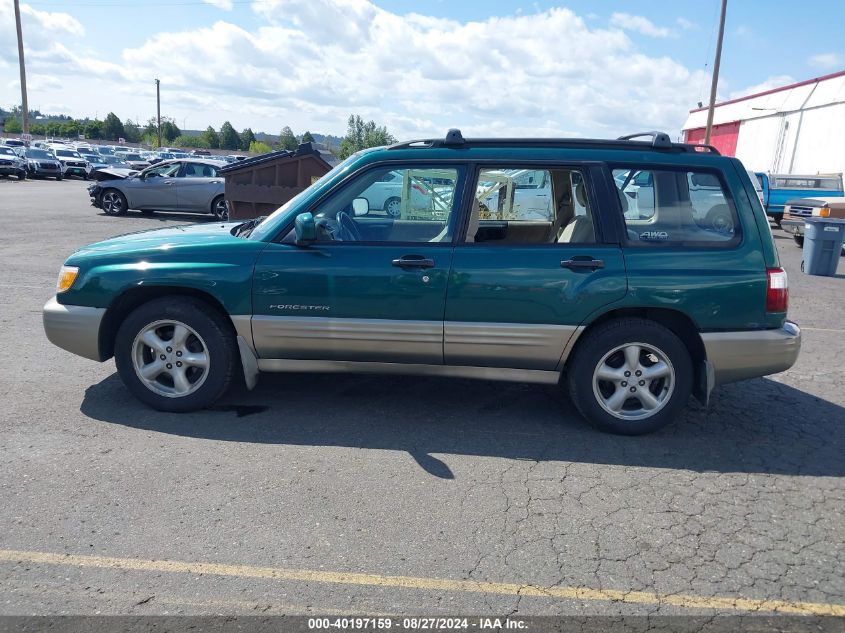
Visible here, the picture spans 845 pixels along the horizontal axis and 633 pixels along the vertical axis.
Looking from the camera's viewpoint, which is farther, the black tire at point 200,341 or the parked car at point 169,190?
the parked car at point 169,190

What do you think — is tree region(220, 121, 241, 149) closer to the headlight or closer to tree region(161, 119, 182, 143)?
tree region(161, 119, 182, 143)

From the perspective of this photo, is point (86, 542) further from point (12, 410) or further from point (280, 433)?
point (12, 410)

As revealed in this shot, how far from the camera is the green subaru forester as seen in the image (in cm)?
438

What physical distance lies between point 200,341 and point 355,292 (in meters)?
1.15

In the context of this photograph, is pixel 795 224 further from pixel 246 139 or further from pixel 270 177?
pixel 246 139

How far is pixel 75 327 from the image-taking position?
466cm

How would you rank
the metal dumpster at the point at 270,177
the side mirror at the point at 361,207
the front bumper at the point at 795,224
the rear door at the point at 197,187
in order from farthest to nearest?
the rear door at the point at 197,187 → the front bumper at the point at 795,224 → the metal dumpster at the point at 270,177 → the side mirror at the point at 361,207

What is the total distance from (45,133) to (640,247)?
123m

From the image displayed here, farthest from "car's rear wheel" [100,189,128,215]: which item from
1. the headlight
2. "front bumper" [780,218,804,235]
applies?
"front bumper" [780,218,804,235]

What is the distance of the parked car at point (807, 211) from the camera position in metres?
15.6

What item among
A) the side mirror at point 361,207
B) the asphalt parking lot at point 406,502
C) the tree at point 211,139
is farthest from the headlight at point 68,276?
the tree at point 211,139

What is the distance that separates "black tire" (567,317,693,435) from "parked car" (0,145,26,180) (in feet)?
118

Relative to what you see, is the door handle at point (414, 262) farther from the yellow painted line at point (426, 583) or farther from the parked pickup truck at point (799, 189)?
the parked pickup truck at point (799, 189)

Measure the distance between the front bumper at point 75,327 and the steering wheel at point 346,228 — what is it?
5.63 ft
